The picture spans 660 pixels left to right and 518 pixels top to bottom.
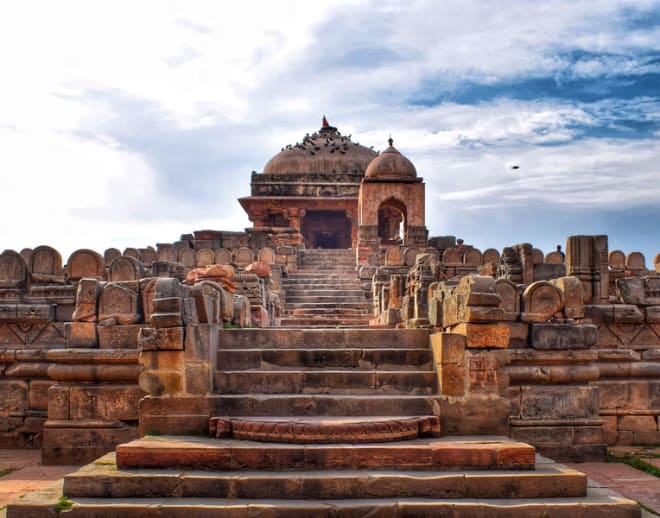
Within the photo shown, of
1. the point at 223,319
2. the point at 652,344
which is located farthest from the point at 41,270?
the point at 652,344

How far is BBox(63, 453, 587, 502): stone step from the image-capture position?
4.41 metres

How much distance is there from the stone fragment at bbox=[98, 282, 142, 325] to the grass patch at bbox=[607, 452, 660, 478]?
500cm

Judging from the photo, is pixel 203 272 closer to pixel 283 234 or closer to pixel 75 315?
pixel 75 315

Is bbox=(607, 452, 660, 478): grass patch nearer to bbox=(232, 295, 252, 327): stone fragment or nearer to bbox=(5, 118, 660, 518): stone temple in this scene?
bbox=(5, 118, 660, 518): stone temple

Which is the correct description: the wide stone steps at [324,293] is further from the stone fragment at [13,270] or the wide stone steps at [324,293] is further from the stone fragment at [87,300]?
the stone fragment at [87,300]

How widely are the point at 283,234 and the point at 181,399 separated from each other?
19581mm

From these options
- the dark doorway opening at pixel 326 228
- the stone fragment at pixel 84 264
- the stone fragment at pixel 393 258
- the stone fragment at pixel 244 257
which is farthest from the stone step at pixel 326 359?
the dark doorway opening at pixel 326 228

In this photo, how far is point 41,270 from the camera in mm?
8852

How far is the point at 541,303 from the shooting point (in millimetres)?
6590

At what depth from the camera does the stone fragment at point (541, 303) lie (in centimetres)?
655

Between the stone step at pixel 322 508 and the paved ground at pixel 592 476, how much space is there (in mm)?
418

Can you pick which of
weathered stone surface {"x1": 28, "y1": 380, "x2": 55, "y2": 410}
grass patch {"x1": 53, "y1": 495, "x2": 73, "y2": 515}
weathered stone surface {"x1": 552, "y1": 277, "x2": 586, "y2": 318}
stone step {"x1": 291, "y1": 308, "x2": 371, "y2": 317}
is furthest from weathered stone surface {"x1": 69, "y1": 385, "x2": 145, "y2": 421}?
stone step {"x1": 291, "y1": 308, "x2": 371, "y2": 317}

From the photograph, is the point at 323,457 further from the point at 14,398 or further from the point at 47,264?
the point at 47,264

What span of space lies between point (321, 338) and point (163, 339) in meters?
1.67
